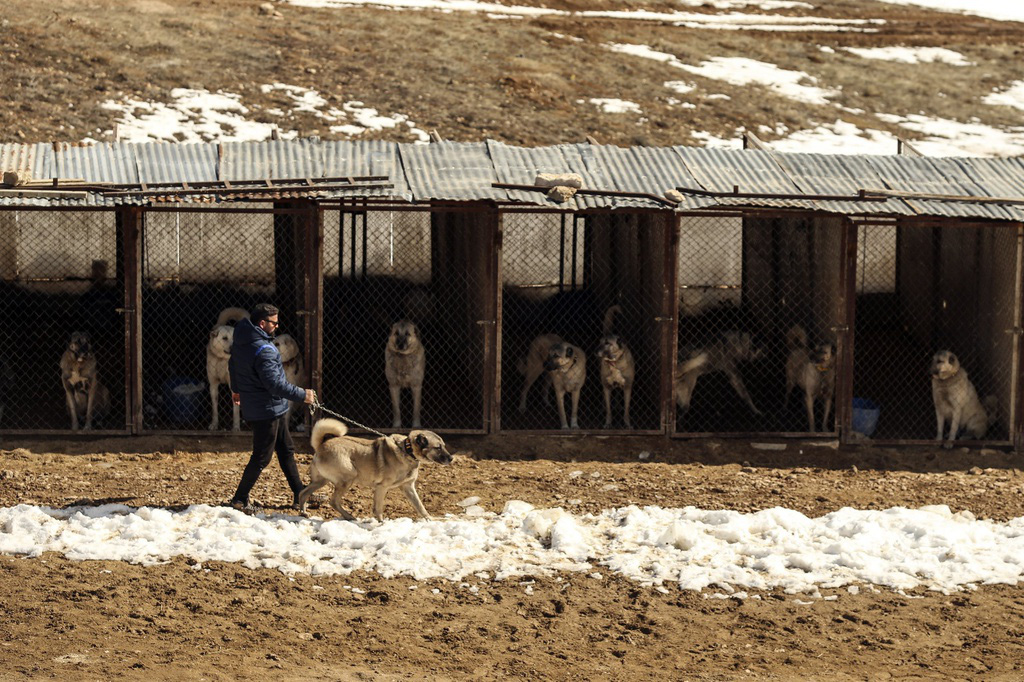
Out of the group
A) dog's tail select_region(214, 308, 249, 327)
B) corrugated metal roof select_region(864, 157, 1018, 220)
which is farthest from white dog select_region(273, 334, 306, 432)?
corrugated metal roof select_region(864, 157, 1018, 220)

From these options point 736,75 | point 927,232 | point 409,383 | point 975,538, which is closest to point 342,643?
point 975,538

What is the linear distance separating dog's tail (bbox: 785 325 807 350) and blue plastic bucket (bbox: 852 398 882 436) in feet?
3.13

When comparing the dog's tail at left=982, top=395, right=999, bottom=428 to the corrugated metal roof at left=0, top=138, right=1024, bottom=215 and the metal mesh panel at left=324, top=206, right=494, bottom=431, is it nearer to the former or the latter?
the corrugated metal roof at left=0, top=138, right=1024, bottom=215

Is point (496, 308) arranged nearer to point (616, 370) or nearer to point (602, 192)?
point (602, 192)

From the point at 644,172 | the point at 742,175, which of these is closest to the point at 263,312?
the point at 644,172

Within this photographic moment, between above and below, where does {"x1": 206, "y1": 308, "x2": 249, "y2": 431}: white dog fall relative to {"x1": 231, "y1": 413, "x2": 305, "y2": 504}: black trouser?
above

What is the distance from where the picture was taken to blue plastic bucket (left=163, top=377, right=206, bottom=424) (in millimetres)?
13047

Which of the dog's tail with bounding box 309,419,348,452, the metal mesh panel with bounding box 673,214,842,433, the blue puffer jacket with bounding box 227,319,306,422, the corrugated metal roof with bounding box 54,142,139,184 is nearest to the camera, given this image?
the blue puffer jacket with bounding box 227,319,306,422

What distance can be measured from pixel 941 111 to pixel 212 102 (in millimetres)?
15527

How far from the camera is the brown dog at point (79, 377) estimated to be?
41.3 feet

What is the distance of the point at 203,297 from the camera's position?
57.5ft

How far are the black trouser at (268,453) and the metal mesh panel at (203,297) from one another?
2729mm

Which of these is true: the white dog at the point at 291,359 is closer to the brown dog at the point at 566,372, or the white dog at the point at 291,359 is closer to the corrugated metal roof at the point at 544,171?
the corrugated metal roof at the point at 544,171

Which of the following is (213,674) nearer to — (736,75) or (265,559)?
(265,559)
